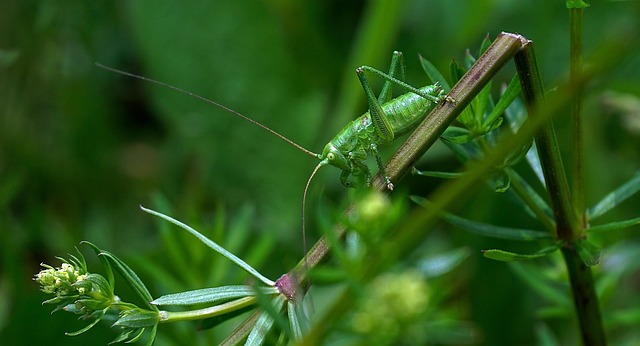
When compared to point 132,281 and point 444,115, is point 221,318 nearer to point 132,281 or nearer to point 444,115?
point 132,281

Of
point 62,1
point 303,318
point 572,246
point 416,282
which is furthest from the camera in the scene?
point 62,1

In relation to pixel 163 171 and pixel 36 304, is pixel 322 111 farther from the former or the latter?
pixel 36 304

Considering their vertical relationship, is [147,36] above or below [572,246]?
above

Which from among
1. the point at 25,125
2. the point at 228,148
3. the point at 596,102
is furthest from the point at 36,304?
the point at 596,102

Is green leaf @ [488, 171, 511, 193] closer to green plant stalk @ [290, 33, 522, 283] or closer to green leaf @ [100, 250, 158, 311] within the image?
green plant stalk @ [290, 33, 522, 283]

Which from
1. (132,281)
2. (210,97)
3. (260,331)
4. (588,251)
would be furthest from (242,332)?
(210,97)

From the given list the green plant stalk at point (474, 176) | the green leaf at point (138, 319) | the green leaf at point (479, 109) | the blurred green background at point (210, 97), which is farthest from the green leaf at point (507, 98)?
the blurred green background at point (210, 97)

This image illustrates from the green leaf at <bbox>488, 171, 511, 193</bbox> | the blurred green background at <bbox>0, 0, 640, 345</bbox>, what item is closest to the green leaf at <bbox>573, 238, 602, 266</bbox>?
the green leaf at <bbox>488, 171, 511, 193</bbox>
